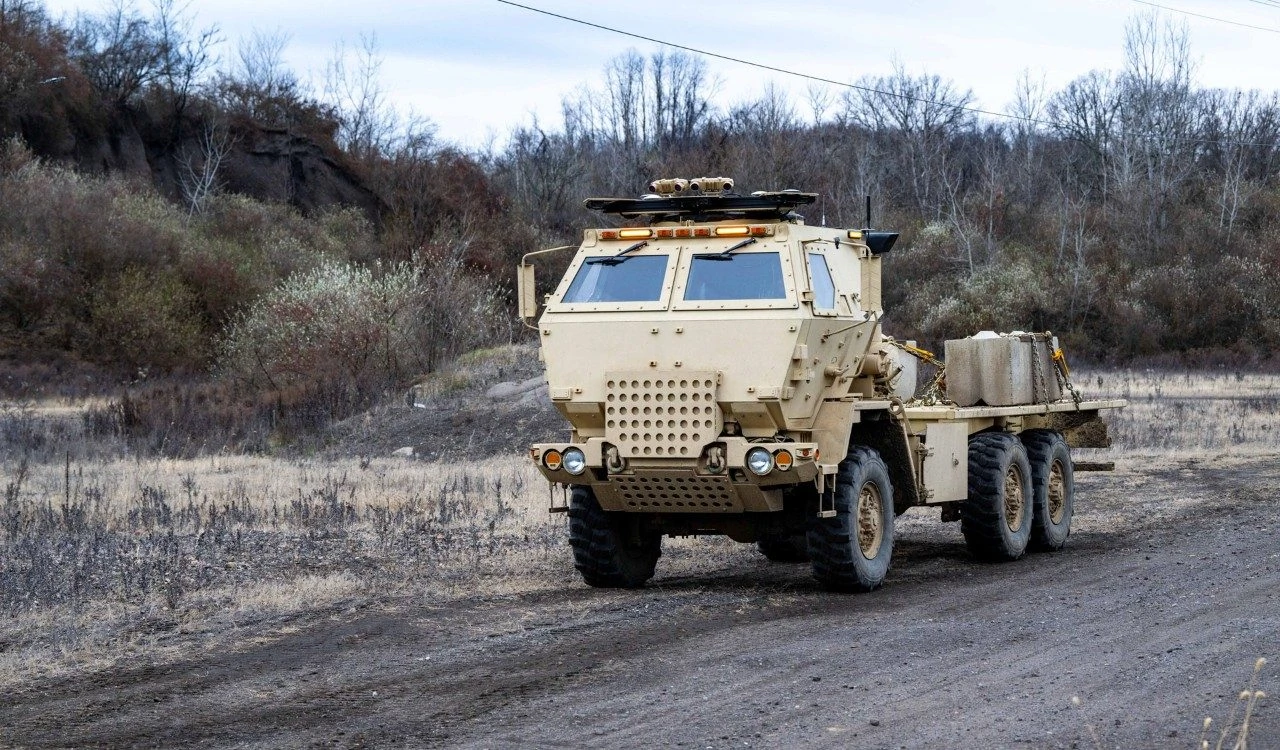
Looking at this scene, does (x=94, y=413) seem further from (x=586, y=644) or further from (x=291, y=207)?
(x=291, y=207)

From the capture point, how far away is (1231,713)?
7.15 metres

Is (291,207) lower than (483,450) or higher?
higher

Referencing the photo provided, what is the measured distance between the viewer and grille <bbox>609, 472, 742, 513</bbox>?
1080cm

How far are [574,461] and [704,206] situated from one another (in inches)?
90.6

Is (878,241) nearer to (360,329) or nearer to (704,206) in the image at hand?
(704,206)

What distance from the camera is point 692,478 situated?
10773 mm

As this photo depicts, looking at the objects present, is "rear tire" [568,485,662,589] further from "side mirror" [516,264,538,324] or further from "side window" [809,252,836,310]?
"side window" [809,252,836,310]

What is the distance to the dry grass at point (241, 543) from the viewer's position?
33.4 feet

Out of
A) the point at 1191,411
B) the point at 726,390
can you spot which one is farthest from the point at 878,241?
the point at 1191,411

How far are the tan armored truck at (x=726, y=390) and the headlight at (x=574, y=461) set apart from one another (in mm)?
→ 10

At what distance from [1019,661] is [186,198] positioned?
176 ft

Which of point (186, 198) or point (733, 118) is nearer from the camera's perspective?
point (186, 198)

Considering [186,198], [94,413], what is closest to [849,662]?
[94,413]

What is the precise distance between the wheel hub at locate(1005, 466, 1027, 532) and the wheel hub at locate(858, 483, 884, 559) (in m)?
2.37
